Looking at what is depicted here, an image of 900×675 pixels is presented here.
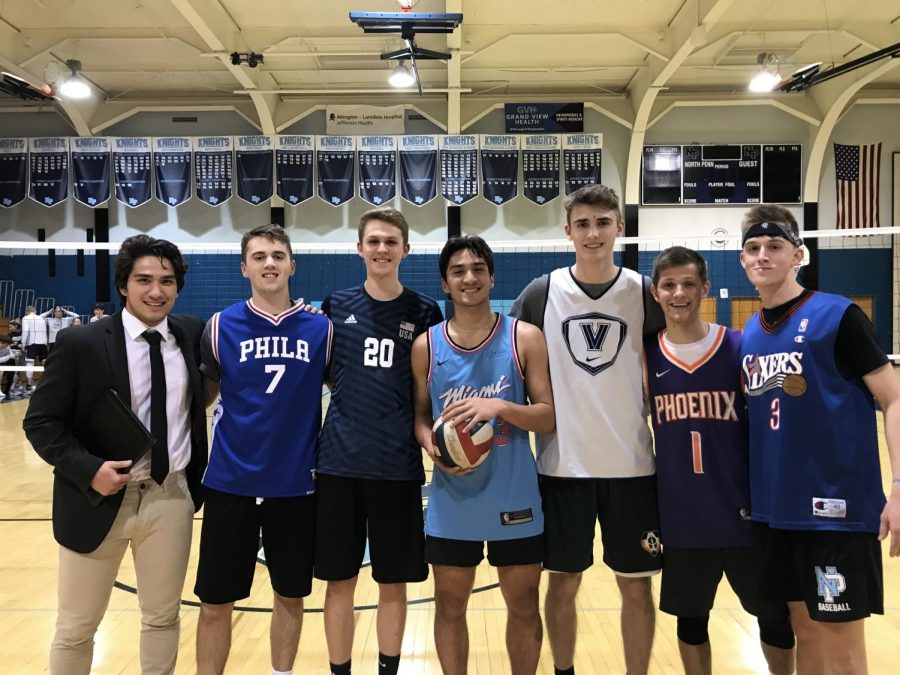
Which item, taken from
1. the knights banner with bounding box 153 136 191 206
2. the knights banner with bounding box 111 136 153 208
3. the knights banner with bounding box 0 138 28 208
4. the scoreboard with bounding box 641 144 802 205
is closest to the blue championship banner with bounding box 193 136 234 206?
the knights banner with bounding box 153 136 191 206

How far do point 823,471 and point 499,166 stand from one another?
12678 millimetres

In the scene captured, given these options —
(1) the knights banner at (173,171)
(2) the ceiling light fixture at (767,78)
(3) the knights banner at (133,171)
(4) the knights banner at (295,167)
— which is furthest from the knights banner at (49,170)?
(2) the ceiling light fixture at (767,78)

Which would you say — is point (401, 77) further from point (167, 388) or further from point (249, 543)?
point (249, 543)

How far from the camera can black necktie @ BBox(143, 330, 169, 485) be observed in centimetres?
234

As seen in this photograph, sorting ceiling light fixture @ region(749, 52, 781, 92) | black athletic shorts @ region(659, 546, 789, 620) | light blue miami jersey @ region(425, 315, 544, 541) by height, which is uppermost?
ceiling light fixture @ region(749, 52, 781, 92)

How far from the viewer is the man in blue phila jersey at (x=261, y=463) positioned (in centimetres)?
250

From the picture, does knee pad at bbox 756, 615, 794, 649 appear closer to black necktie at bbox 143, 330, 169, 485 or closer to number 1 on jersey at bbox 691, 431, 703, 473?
number 1 on jersey at bbox 691, 431, 703, 473

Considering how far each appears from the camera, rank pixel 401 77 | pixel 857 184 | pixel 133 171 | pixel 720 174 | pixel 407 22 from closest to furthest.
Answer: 1. pixel 407 22
2. pixel 401 77
3. pixel 133 171
4. pixel 720 174
5. pixel 857 184

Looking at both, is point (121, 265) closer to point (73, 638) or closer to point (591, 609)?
point (73, 638)

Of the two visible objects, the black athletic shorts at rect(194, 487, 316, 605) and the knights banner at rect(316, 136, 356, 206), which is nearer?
the black athletic shorts at rect(194, 487, 316, 605)

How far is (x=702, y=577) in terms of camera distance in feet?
7.86

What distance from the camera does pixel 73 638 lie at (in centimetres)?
226

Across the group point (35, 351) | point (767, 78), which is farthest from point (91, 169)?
point (767, 78)

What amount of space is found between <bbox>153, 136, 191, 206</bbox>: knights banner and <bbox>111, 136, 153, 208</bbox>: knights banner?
196 millimetres
